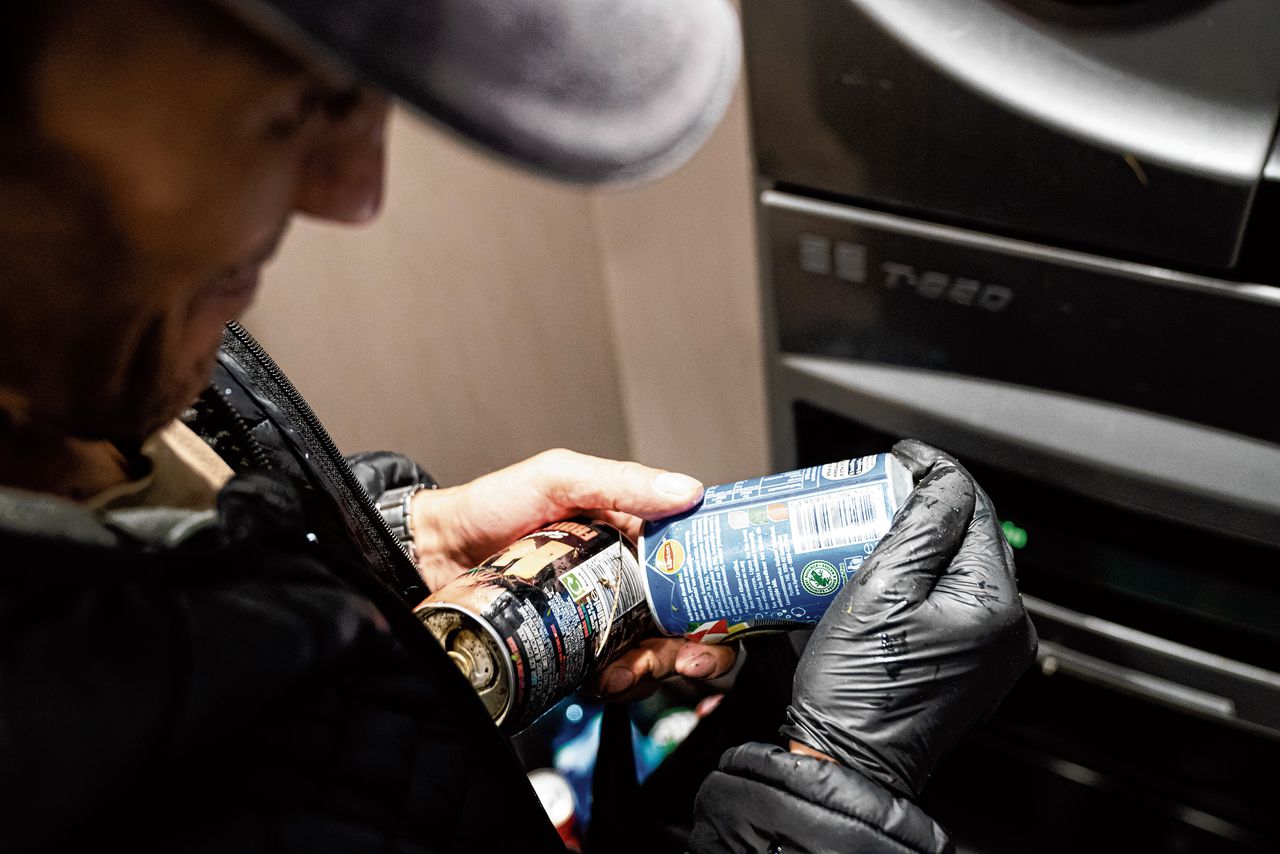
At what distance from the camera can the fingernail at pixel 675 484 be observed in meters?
0.80

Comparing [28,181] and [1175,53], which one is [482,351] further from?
[28,181]

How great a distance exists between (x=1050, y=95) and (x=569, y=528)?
51 centimetres

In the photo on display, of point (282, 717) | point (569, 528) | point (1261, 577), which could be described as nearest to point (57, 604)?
point (282, 717)

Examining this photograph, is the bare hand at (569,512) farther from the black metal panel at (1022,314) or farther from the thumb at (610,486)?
the black metal panel at (1022,314)

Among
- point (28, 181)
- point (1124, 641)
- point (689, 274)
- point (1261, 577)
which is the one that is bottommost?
point (1124, 641)

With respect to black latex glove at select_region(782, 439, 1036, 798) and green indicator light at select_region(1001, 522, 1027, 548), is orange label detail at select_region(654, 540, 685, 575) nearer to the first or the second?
black latex glove at select_region(782, 439, 1036, 798)

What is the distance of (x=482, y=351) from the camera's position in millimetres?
1457

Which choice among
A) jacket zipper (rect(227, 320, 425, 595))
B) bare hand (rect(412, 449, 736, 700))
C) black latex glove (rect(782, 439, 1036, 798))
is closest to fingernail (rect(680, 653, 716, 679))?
bare hand (rect(412, 449, 736, 700))

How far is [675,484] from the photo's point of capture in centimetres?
80

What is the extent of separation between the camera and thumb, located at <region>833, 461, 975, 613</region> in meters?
0.71

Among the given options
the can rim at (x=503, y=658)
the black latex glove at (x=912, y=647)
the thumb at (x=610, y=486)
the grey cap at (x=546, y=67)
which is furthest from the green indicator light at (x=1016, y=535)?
the grey cap at (x=546, y=67)

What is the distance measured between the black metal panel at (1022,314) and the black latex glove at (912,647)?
23 centimetres

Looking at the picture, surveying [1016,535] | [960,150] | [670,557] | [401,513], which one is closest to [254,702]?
[670,557]

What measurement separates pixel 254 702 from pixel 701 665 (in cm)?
45
